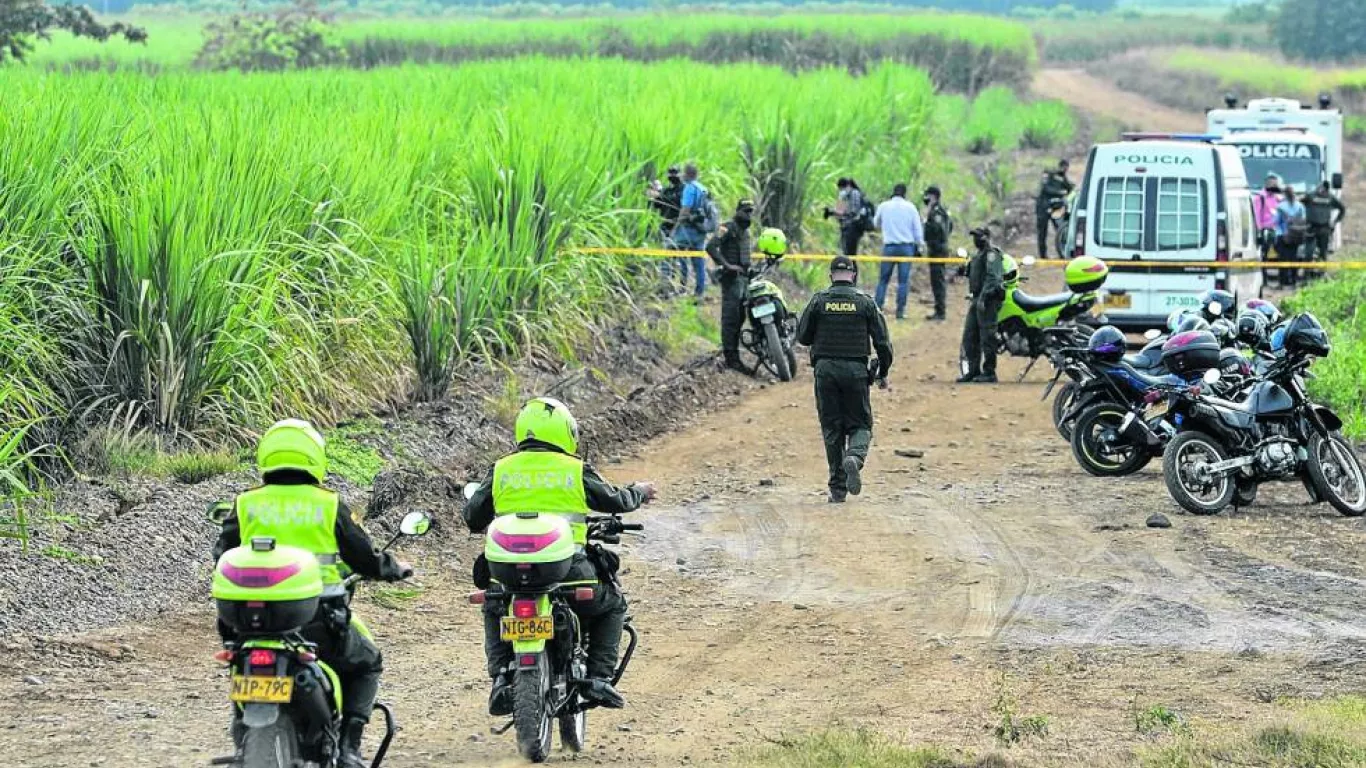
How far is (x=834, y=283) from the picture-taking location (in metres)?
14.4

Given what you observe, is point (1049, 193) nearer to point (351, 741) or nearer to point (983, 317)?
point (983, 317)

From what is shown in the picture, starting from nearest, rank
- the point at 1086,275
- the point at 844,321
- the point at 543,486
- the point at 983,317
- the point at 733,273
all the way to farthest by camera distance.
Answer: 1. the point at 543,486
2. the point at 844,321
3. the point at 1086,275
4. the point at 733,273
5. the point at 983,317

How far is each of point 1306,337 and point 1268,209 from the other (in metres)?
16.0

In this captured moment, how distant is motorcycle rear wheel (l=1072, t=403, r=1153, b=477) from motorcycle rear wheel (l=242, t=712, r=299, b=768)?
9.55m

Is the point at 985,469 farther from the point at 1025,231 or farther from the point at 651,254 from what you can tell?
the point at 1025,231

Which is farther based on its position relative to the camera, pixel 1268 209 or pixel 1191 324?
pixel 1268 209

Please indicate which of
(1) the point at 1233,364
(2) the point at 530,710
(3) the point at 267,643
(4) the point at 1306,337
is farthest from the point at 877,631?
(1) the point at 1233,364

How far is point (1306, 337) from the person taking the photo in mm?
13539

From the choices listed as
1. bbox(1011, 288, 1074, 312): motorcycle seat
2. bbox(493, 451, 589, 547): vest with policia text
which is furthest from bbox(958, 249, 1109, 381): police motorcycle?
bbox(493, 451, 589, 547): vest with policia text

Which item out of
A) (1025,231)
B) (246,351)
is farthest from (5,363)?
(1025,231)

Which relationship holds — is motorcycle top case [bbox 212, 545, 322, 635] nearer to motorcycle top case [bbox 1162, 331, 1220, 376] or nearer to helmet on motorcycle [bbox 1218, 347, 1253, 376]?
motorcycle top case [bbox 1162, 331, 1220, 376]

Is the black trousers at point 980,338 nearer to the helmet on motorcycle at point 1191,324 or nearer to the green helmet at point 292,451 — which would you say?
the helmet on motorcycle at point 1191,324

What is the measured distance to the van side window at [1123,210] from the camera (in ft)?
70.9

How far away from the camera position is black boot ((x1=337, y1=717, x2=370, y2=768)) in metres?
6.92
